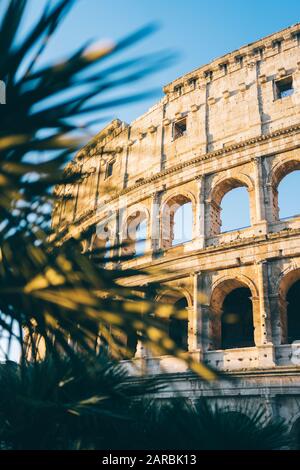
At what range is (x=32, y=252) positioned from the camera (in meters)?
2.17

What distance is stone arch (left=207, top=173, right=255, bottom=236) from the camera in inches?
A: 549

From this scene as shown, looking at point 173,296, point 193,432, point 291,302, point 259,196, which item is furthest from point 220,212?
point 193,432

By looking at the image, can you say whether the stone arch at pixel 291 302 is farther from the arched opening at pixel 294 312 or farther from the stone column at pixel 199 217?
the stone column at pixel 199 217

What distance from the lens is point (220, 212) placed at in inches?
579

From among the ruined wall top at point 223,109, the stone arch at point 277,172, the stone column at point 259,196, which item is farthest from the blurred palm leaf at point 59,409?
the stone arch at point 277,172

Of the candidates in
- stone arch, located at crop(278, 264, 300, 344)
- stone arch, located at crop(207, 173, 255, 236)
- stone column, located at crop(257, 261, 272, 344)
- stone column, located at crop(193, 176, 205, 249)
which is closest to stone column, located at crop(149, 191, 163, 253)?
stone column, located at crop(193, 176, 205, 249)

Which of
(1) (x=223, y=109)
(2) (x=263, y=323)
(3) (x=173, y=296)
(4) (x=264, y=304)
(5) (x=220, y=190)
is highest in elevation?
(1) (x=223, y=109)

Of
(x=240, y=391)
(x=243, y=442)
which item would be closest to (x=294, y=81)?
(x=240, y=391)

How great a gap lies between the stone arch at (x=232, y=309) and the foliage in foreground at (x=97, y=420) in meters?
6.13

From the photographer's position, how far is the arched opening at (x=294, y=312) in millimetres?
13266

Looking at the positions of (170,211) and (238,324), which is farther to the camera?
(170,211)

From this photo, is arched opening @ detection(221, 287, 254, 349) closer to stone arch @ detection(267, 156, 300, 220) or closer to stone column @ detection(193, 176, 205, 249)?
stone column @ detection(193, 176, 205, 249)

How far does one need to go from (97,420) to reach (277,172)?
10171mm

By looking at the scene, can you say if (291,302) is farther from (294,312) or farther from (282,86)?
(282,86)
